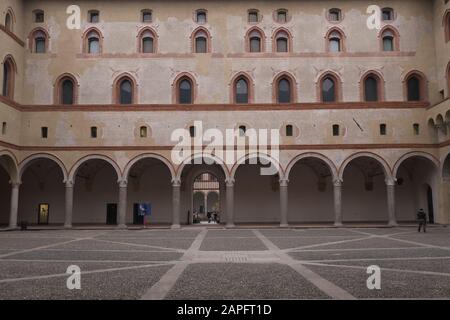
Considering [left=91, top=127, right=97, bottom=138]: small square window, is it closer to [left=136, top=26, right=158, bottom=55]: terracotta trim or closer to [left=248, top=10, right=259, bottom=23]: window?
[left=136, top=26, right=158, bottom=55]: terracotta trim

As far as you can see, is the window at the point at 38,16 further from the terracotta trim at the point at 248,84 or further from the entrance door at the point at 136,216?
the entrance door at the point at 136,216

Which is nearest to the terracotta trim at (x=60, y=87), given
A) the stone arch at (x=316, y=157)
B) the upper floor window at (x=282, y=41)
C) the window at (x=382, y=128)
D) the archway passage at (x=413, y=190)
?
the upper floor window at (x=282, y=41)

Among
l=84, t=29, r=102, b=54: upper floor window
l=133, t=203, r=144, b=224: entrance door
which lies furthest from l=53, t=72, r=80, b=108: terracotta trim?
l=133, t=203, r=144, b=224: entrance door

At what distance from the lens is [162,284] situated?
920 centimetres

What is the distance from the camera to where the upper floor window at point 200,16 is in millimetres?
30781

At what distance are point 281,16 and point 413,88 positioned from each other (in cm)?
1023

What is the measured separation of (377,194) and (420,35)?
11562 millimetres

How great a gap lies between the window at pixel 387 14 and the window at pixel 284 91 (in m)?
8.09

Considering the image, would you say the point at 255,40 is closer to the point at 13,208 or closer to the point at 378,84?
the point at 378,84

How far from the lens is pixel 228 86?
29734 millimetres

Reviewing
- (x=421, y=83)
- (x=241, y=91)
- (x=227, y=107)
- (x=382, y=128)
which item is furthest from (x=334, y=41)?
(x=227, y=107)
